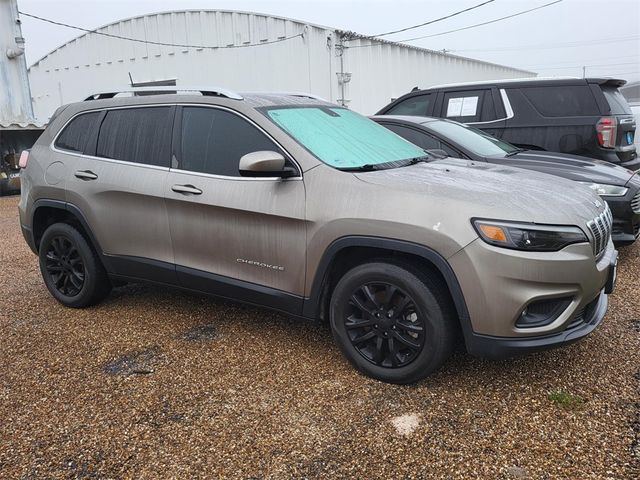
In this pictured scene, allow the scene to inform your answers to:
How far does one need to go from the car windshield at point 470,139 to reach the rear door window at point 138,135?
271cm

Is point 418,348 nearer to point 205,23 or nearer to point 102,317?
point 102,317

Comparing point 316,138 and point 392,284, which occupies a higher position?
point 316,138

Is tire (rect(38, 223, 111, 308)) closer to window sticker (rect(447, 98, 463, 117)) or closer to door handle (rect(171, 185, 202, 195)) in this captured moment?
door handle (rect(171, 185, 202, 195))

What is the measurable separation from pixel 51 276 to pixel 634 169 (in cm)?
622

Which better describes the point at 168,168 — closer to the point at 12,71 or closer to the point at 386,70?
the point at 12,71

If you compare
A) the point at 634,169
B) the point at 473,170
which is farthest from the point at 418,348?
the point at 634,169

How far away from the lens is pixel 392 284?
284 centimetres

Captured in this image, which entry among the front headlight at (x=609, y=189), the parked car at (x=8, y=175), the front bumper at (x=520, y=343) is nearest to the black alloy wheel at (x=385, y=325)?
the front bumper at (x=520, y=343)

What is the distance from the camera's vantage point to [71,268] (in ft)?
14.1

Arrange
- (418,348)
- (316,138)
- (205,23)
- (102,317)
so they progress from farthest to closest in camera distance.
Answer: (205,23)
(102,317)
(316,138)
(418,348)

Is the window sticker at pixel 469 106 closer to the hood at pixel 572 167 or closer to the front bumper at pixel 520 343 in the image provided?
the hood at pixel 572 167

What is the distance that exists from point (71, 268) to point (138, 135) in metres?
1.30

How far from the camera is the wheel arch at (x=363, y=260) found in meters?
2.68

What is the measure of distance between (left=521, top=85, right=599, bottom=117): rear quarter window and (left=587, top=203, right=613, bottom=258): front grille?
3.45m
